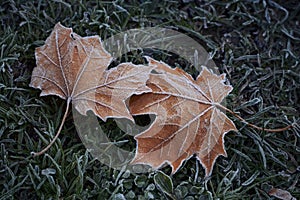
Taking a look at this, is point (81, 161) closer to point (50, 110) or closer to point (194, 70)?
point (50, 110)

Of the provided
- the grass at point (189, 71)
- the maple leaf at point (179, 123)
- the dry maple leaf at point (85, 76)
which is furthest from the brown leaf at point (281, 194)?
the dry maple leaf at point (85, 76)

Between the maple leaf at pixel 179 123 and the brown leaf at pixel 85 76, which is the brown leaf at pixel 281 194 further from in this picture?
the brown leaf at pixel 85 76

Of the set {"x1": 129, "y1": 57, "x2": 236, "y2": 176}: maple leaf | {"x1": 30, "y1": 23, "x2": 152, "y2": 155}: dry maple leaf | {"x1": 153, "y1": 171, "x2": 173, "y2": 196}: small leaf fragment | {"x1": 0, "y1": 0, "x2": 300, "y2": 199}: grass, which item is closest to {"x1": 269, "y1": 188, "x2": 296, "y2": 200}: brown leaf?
{"x1": 0, "y1": 0, "x2": 300, "y2": 199}: grass

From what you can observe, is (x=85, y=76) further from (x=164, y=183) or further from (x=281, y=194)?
(x=281, y=194)

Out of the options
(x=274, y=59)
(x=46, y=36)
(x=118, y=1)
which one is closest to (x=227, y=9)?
(x=274, y=59)

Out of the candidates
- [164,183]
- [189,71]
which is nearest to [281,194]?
[164,183]
